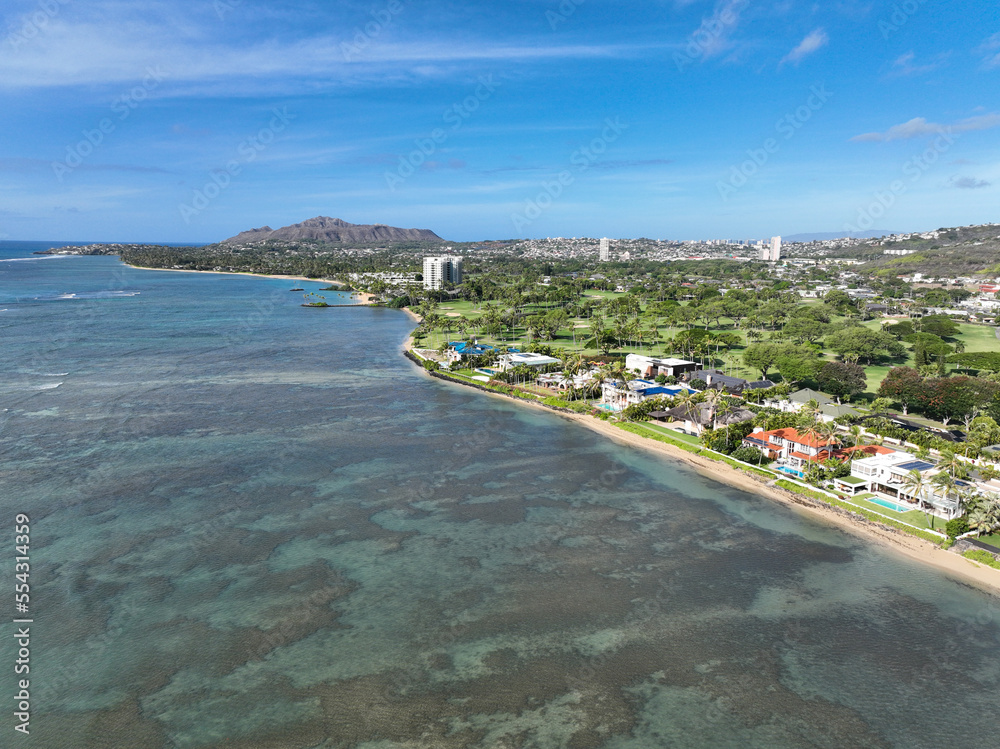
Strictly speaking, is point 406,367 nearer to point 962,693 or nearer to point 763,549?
point 763,549

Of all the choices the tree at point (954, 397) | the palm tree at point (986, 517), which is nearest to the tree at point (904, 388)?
the tree at point (954, 397)

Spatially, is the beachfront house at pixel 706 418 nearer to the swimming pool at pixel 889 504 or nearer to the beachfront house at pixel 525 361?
the swimming pool at pixel 889 504

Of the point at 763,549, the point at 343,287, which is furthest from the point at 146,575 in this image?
the point at 343,287

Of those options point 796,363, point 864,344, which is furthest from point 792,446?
point 864,344

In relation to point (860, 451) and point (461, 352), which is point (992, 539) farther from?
point (461, 352)

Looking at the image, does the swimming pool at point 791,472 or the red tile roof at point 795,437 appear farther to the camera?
the red tile roof at point 795,437

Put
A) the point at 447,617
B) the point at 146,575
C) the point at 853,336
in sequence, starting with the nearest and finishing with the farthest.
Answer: the point at 447,617, the point at 146,575, the point at 853,336
